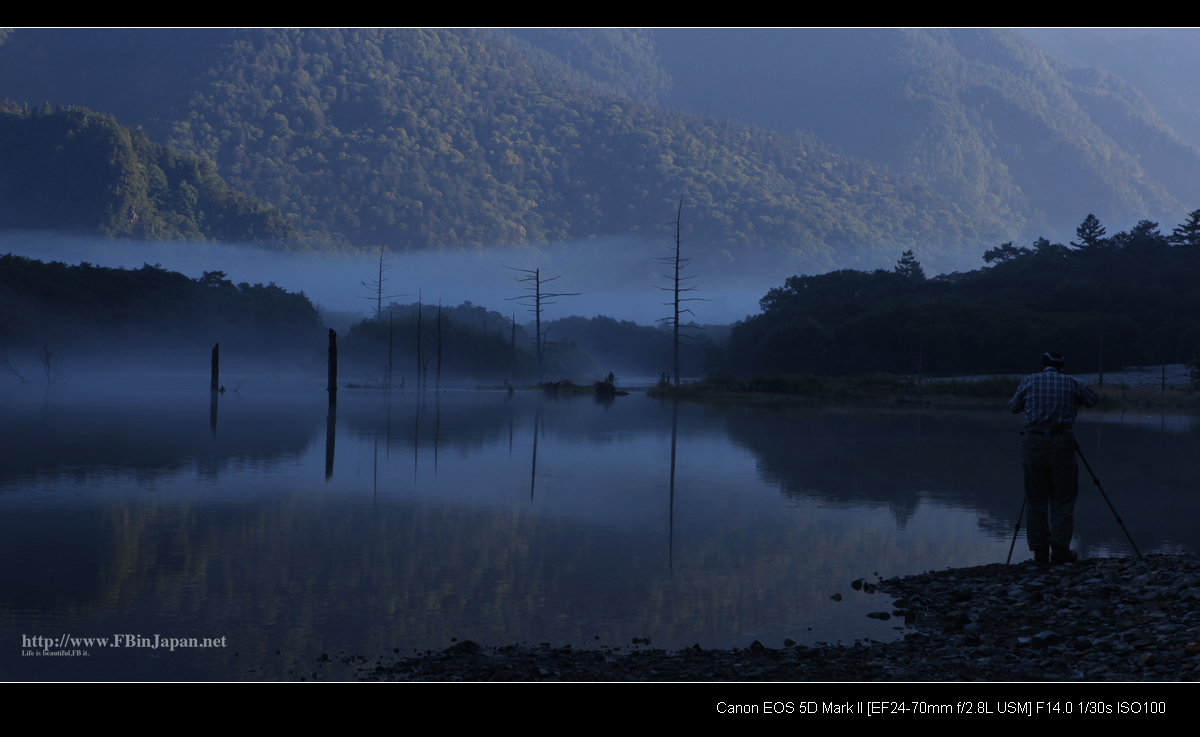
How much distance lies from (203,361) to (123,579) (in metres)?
97.6

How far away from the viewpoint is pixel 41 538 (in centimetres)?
881

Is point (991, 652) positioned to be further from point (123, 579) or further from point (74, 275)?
point (74, 275)

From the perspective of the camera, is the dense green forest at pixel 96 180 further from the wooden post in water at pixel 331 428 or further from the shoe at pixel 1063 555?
the shoe at pixel 1063 555

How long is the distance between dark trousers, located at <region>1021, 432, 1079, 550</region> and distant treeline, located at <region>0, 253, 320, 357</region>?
78270 mm

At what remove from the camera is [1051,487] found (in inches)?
340

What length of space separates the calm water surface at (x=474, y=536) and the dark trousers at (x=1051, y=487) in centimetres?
57

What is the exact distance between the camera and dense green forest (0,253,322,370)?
77531mm

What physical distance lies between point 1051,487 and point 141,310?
9911 centimetres

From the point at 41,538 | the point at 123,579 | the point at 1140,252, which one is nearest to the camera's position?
the point at 123,579

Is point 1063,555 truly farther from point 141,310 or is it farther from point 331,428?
point 141,310

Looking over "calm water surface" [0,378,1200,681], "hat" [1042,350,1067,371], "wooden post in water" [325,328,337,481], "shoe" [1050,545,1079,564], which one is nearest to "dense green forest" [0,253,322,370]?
"wooden post in water" [325,328,337,481]

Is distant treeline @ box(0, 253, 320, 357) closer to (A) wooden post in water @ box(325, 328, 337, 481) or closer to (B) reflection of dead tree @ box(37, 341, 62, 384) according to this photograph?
(B) reflection of dead tree @ box(37, 341, 62, 384)

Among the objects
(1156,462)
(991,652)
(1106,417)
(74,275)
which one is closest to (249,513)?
(991,652)

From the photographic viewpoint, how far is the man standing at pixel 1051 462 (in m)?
8.51
